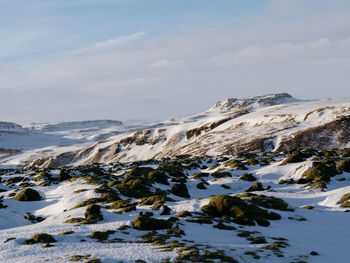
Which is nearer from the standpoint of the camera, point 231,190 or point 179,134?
point 231,190

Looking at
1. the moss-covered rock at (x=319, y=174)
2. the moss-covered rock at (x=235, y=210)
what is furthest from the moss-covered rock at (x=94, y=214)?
the moss-covered rock at (x=319, y=174)

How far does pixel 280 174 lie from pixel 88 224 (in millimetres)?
26891

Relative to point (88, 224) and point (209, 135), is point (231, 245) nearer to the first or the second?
point (88, 224)

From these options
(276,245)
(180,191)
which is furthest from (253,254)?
(180,191)

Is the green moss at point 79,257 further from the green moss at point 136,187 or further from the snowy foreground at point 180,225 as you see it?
the green moss at point 136,187

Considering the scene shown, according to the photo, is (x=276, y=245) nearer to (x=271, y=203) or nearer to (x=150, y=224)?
A: (x=150, y=224)

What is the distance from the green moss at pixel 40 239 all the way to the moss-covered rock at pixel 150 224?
4.05 meters

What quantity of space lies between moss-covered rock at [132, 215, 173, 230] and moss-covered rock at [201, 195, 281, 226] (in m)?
4.26

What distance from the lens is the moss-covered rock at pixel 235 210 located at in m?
18.9

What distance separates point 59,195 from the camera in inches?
1229

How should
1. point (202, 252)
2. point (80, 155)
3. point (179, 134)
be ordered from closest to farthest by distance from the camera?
point (202, 252) < point (179, 134) < point (80, 155)

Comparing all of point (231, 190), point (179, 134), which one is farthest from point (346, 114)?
point (231, 190)

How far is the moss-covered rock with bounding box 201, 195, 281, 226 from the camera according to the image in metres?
18.9

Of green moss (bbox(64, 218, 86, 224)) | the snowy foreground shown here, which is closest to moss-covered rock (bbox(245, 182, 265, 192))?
the snowy foreground
